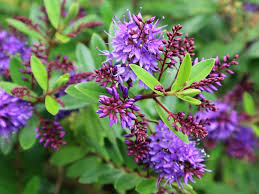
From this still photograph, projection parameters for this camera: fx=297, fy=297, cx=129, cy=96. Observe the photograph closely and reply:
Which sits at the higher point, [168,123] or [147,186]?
[168,123]

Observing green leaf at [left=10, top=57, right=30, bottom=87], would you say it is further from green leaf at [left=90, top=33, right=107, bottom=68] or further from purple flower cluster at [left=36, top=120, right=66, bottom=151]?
green leaf at [left=90, top=33, right=107, bottom=68]

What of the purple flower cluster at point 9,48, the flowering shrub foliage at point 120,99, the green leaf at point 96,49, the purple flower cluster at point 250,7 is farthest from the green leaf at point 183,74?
the purple flower cluster at point 250,7

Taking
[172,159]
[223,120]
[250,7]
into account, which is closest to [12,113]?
[172,159]

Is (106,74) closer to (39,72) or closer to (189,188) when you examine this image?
(39,72)

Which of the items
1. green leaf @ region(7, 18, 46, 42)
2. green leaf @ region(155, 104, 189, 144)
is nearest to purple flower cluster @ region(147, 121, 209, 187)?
green leaf @ region(155, 104, 189, 144)

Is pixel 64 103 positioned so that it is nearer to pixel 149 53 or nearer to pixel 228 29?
pixel 149 53

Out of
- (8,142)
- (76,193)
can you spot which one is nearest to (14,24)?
(8,142)

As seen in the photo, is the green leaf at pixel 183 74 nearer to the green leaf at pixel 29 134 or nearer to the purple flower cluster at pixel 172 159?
the purple flower cluster at pixel 172 159

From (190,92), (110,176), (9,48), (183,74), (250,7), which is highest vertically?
(250,7)
